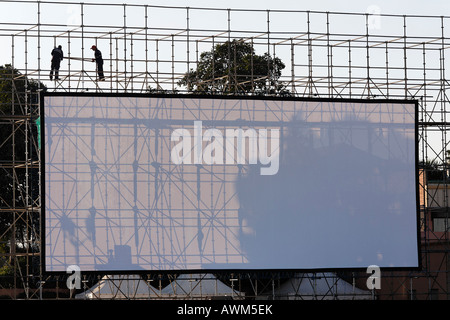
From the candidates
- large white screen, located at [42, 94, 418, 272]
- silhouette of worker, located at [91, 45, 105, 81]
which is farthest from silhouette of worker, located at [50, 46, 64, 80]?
large white screen, located at [42, 94, 418, 272]

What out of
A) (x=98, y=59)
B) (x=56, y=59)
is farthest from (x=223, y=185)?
(x=56, y=59)

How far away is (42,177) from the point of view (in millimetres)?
18109

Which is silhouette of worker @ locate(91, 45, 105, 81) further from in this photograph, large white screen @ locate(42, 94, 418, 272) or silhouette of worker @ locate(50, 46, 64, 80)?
large white screen @ locate(42, 94, 418, 272)

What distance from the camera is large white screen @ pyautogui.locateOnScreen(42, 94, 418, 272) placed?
18.3 m

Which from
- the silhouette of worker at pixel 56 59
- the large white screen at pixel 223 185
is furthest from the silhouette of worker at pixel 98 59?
the large white screen at pixel 223 185

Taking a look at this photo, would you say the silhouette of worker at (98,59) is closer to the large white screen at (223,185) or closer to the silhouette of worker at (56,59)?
the silhouette of worker at (56,59)

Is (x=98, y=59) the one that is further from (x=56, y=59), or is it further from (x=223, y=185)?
(x=223, y=185)

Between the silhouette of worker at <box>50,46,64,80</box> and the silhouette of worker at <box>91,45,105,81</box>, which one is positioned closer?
the silhouette of worker at <box>50,46,64,80</box>

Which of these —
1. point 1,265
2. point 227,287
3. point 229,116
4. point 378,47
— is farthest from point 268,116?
point 1,265

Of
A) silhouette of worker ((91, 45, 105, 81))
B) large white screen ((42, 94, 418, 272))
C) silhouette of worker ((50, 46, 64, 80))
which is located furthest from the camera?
silhouette of worker ((91, 45, 105, 81))

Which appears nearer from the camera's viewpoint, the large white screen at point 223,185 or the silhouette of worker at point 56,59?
the large white screen at point 223,185

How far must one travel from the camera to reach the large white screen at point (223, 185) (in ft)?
59.9

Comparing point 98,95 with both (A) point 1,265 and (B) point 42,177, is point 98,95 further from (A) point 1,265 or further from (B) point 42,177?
(A) point 1,265

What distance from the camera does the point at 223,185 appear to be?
61.6 ft
